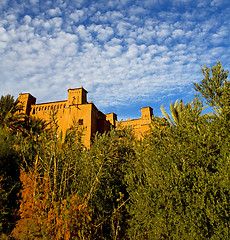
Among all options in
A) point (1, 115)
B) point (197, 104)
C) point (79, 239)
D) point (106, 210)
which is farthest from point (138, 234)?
point (1, 115)

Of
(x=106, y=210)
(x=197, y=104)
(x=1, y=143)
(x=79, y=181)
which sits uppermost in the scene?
(x=197, y=104)

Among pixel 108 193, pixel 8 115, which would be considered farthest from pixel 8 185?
pixel 8 115

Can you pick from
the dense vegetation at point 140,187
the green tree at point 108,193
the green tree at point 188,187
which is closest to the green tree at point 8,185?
the dense vegetation at point 140,187

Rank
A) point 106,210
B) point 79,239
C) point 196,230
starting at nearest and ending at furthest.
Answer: point 79,239 → point 196,230 → point 106,210

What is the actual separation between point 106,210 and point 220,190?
3.76 meters

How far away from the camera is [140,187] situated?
19.3 ft

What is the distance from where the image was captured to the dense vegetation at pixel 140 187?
4.10m

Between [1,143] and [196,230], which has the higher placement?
[1,143]

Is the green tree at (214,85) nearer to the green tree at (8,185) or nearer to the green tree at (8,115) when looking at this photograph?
the green tree at (8,185)

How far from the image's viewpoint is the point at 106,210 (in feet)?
20.9

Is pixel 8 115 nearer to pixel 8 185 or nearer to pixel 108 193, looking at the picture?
pixel 8 185

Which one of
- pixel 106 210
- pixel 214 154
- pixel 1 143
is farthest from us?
pixel 1 143

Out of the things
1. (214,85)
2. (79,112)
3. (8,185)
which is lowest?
(8,185)

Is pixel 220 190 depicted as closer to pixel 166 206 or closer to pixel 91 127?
pixel 166 206
